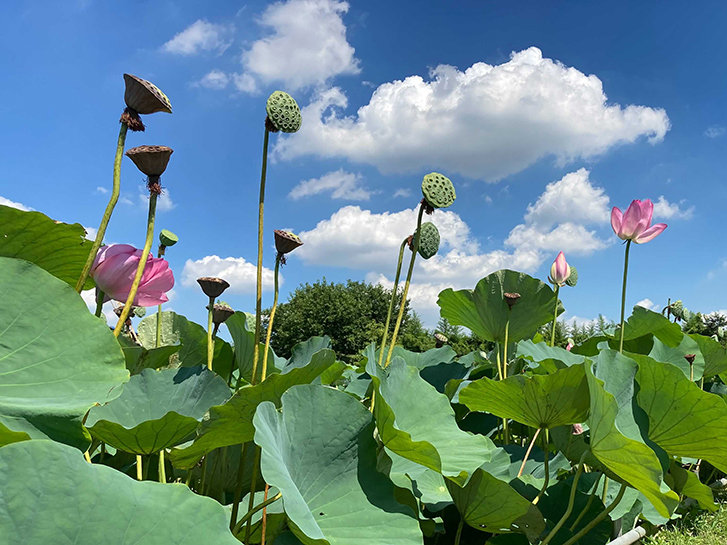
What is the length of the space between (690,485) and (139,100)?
5.65 ft

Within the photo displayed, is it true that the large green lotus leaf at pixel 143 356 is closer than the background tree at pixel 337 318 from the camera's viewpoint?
Yes

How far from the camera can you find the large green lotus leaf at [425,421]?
0.82 m

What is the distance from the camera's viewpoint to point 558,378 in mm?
974

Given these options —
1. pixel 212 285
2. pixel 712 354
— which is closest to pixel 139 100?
pixel 212 285

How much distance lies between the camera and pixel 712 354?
223 cm

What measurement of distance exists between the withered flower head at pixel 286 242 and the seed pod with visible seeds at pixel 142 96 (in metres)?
0.31

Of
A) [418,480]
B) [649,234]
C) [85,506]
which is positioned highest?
[649,234]

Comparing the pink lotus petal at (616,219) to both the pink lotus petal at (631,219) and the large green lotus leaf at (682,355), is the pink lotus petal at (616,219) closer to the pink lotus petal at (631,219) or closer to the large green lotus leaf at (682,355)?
the pink lotus petal at (631,219)

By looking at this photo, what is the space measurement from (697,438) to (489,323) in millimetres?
809

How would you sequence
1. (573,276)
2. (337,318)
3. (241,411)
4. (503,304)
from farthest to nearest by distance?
(337,318), (573,276), (503,304), (241,411)

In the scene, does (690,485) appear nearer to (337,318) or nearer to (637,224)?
(637,224)

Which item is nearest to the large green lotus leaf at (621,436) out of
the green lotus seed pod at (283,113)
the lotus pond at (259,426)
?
the lotus pond at (259,426)

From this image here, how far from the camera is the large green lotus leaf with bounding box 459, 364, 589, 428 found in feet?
3.20

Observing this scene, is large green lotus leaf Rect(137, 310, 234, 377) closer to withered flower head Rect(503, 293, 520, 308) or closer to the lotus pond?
the lotus pond
